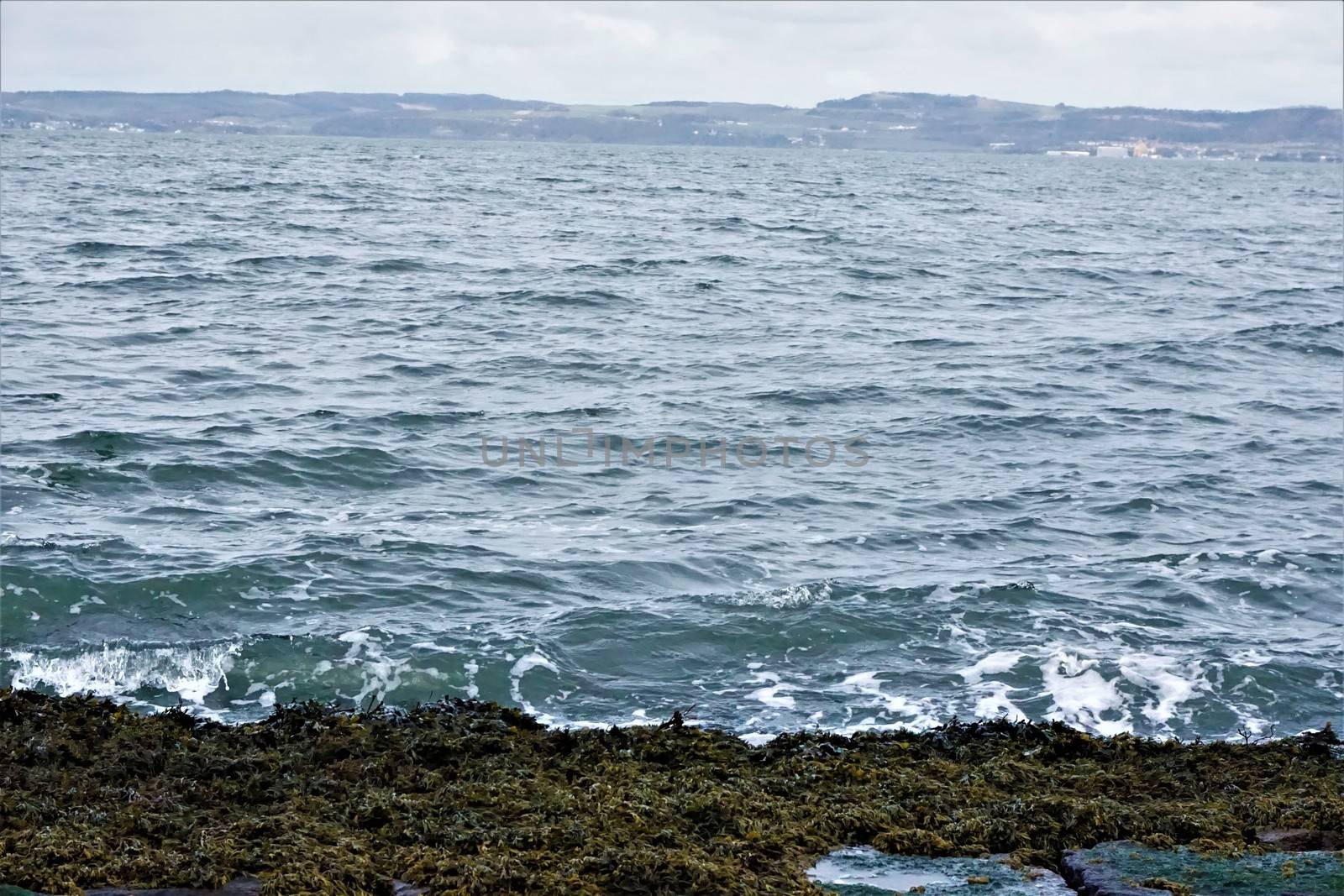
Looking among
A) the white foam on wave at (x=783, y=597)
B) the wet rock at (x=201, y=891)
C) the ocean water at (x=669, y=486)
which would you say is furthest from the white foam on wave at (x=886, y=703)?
the wet rock at (x=201, y=891)

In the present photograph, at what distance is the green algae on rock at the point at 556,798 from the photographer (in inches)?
218

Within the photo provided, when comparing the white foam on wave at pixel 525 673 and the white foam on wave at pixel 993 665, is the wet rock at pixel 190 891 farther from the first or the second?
the white foam on wave at pixel 993 665

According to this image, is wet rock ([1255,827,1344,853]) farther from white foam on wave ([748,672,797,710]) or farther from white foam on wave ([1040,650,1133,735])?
white foam on wave ([748,672,797,710])

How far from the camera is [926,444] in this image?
16969 mm

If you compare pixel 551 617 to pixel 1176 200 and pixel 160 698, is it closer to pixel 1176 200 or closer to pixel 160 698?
pixel 160 698

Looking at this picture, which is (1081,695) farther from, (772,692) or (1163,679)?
(772,692)

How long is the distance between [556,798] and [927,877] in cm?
200

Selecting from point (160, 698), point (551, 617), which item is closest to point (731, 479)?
point (551, 617)

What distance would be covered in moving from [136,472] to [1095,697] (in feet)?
33.8

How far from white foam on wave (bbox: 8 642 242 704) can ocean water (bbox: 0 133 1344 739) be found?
36mm

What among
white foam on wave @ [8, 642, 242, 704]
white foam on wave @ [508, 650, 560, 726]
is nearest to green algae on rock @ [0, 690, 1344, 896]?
white foam on wave @ [508, 650, 560, 726]

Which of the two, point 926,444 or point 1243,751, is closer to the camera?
point 1243,751

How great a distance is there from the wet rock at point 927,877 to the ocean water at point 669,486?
316 cm

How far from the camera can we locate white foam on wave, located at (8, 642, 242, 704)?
9.45 meters
